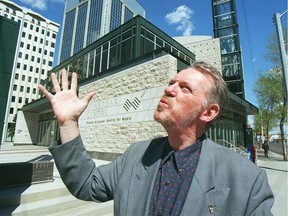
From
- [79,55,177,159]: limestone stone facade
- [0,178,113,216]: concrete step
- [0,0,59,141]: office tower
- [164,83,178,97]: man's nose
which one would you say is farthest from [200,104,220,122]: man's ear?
[0,0,59,141]: office tower

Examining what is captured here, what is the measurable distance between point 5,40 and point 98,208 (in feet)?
13.2

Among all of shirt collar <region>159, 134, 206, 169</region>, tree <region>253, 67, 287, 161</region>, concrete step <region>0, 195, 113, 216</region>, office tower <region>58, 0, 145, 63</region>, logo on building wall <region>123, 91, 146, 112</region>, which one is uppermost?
office tower <region>58, 0, 145, 63</region>

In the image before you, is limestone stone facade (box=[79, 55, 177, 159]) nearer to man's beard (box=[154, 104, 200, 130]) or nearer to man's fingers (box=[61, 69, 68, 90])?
man's beard (box=[154, 104, 200, 130])

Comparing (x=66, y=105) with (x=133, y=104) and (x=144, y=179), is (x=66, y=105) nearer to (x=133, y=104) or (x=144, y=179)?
(x=144, y=179)

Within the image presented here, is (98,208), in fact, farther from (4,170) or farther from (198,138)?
(198,138)

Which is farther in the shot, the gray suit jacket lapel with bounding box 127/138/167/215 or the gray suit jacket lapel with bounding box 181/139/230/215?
the gray suit jacket lapel with bounding box 127/138/167/215

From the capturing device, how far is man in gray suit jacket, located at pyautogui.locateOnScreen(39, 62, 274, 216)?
1.03 meters

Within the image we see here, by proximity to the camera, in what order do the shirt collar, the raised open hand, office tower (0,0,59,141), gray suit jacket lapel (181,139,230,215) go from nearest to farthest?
gray suit jacket lapel (181,139,230,215)
the raised open hand
the shirt collar
office tower (0,0,59,141)

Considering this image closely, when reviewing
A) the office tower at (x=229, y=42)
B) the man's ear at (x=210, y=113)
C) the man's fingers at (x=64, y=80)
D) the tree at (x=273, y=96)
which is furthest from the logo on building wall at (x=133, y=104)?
the office tower at (x=229, y=42)

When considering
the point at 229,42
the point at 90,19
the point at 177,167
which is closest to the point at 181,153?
the point at 177,167

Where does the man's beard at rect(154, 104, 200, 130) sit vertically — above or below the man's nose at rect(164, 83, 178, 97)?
below

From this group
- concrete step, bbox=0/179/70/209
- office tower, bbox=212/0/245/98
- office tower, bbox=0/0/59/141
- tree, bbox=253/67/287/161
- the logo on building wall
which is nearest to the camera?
concrete step, bbox=0/179/70/209

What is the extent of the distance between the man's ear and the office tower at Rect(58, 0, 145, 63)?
296 feet

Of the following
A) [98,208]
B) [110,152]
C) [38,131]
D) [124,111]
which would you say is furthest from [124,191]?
[38,131]
